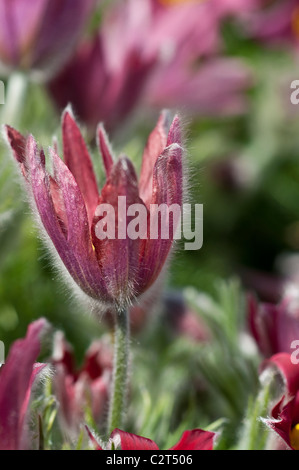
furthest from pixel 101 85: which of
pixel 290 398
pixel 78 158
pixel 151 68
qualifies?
pixel 290 398

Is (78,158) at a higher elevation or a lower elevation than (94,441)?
higher

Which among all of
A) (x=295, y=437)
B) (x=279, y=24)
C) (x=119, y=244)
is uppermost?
(x=279, y=24)

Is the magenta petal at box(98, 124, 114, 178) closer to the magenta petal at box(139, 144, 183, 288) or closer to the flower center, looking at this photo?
the magenta petal at box(139, 144, 183, 288)

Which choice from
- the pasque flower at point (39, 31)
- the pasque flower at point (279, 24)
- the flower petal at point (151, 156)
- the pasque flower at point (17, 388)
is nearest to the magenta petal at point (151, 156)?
the flower petal at point (151, 156)

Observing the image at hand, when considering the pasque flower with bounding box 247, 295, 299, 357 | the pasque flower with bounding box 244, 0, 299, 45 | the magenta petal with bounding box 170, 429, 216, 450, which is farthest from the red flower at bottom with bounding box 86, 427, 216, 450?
the pasque flower with bounding box 244, 0, 299, 45

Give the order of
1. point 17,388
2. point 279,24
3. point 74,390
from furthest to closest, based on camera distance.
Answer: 1. point 279,24
2. point 74,390
3. point 17,388

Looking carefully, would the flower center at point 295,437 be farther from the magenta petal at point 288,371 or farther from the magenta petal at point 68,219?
the magenta petal at point 68,219

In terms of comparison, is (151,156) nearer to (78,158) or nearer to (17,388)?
(78,158)
